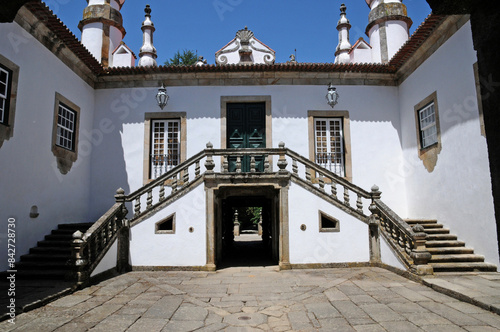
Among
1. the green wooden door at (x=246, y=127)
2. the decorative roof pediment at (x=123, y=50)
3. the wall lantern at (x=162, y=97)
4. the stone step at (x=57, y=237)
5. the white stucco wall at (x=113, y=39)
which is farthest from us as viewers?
the white stucco wall at (x=113, y=39)

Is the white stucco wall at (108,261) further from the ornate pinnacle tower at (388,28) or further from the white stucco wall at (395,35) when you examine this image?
the white stucco wall at (395,35)

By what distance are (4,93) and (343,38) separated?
426 inches

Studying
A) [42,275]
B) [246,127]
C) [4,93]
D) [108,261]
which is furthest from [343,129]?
[4,93]

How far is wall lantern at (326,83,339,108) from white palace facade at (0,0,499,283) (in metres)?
0.07

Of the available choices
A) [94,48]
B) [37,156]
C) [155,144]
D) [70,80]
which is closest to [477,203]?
[155,144]

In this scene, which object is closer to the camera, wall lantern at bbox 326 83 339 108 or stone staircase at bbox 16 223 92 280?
stone staircase at bbox 16 223 92 280

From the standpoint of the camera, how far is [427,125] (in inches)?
357

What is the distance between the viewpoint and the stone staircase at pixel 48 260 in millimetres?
6598

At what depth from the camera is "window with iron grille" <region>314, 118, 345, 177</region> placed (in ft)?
33.6

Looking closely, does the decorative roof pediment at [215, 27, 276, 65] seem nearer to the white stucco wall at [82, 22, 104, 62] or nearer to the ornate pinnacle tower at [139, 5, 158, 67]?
the ornate pinnacle tower at [139, 5, 158, 67]

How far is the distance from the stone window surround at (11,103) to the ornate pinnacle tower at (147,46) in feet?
18.6

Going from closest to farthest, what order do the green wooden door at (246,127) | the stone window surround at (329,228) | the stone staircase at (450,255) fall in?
the stone staircase at (450,255) < the stone window surround at (329,228) < the green wooden door at (246,127)

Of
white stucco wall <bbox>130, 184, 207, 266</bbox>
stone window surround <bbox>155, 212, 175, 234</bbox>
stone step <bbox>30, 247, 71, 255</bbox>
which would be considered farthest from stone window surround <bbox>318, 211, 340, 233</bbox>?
stone step <bbox>30, 247, 71, 255</bbox>

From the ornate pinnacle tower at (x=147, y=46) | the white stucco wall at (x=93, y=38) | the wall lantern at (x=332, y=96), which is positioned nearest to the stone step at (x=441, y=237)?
the wall lantern at (x=332, y=96)
